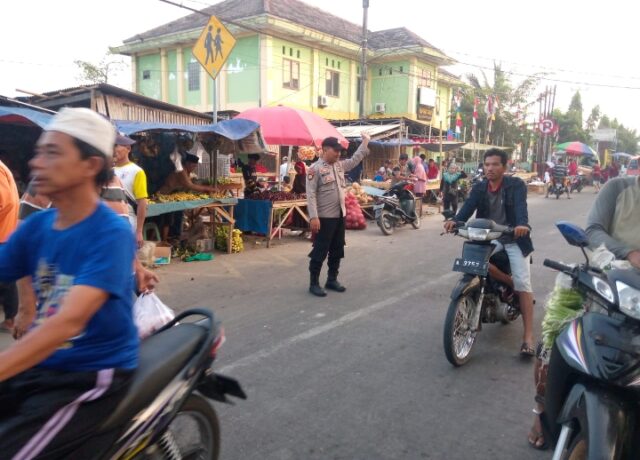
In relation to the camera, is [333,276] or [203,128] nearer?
[333,276]

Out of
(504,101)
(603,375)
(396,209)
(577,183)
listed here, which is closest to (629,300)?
(603,375)

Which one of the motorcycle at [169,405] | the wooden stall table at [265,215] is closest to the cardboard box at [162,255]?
the wooden stall table at [265,215]

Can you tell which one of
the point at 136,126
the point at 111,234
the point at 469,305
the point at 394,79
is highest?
the point at 394,79

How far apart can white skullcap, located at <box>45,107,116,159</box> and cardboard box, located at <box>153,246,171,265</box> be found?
6.00m

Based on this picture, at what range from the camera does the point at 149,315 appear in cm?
247

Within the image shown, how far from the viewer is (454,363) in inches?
155

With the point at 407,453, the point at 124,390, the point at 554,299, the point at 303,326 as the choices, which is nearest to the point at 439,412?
the point at 407,453

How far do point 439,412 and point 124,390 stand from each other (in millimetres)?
2226

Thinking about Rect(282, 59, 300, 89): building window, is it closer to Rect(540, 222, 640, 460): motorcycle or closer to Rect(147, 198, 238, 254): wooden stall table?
Rect(147, 198, 238, 254): wooden stall table

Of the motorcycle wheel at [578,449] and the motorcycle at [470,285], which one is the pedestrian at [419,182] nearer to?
the motorcycle at [470,285]

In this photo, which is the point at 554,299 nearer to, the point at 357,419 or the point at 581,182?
the point at 357,419

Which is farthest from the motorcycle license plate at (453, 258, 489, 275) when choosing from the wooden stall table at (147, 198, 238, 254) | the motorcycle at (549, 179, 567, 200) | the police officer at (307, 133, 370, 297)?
the motorcycle at (549, 179, 567, 200)

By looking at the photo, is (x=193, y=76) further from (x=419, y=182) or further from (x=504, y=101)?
(x=504, y=101)

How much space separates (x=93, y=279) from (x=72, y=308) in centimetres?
11
